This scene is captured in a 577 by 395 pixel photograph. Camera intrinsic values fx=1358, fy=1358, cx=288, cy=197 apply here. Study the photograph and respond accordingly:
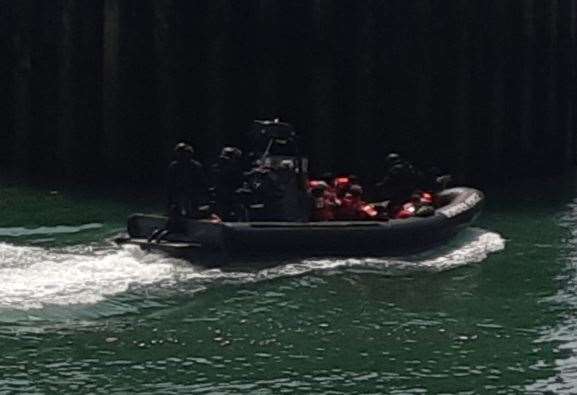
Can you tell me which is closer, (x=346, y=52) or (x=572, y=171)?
(x=346, y=52)

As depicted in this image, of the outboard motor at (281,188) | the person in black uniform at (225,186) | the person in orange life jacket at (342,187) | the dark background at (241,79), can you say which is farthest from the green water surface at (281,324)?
the dark background at (241,79)

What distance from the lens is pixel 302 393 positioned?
1291 centimetres

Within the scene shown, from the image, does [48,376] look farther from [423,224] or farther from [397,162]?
[397,162]

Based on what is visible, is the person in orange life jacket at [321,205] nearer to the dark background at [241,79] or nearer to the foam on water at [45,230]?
the foam on water at [45,230]

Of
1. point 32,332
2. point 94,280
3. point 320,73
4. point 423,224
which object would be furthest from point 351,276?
point 320,73

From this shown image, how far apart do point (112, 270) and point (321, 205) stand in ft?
11.6

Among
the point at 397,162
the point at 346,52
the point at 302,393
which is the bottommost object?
the point at 302,393

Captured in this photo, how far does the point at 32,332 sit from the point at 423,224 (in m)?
6.81

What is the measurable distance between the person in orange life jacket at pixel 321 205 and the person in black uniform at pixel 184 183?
1.70 m

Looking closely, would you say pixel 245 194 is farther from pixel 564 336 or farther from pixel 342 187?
pixel 564 336

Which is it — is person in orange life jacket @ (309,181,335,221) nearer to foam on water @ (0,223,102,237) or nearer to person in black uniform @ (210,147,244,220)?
person in black uniform @ (210,147,244,220)

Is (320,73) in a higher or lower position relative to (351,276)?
higher

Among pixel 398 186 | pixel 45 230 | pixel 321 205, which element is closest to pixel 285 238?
pixel 321 205

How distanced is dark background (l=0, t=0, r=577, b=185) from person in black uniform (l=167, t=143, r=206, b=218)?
8.22m
